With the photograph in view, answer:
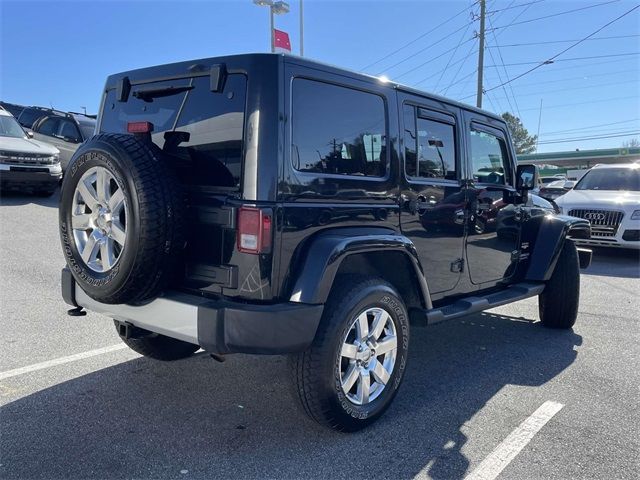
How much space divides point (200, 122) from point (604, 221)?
29.0 ft

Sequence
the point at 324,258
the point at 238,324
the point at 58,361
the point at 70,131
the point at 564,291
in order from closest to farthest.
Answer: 1. the point at 238,324
2. the point at 324,258
3. the point at 58,361
4. the point at 564,291
5. the point at 70,131

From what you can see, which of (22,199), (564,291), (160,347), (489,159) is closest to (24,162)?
(22,199)

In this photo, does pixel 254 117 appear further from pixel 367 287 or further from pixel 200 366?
pixel 200 366

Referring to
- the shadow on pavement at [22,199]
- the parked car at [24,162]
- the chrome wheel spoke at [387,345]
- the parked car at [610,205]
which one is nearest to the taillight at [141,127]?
the chrome wheel spoke at [387,345]

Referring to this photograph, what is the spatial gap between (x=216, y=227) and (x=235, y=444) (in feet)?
3.98

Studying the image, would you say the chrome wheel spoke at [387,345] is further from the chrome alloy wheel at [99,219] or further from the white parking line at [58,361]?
the white parking line at [58,361]

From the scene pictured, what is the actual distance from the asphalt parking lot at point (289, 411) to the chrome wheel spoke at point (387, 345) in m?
0.45

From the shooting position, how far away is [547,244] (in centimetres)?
500

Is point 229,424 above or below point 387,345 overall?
below

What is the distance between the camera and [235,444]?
2.86 metres

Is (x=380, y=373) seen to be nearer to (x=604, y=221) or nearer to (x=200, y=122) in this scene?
(x=200, y=122)

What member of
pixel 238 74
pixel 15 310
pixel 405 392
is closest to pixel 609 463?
pixel 405 392

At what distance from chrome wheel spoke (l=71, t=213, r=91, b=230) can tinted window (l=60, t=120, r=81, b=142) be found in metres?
11.6

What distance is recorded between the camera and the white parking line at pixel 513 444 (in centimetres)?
266
